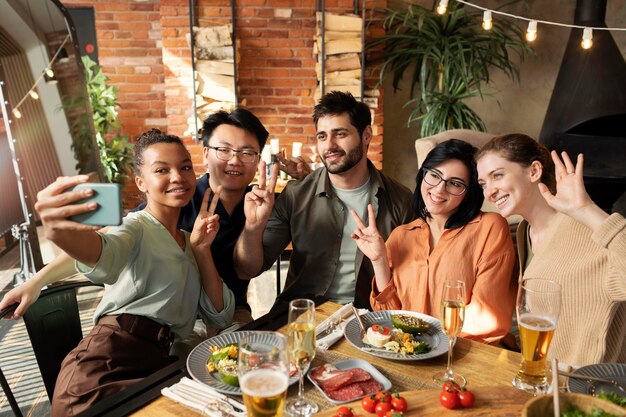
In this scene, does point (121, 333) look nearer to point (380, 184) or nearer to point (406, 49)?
point (380, 184)

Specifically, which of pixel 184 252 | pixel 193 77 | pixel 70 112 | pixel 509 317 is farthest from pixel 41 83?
pixel 509 317

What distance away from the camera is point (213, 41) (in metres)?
4.26

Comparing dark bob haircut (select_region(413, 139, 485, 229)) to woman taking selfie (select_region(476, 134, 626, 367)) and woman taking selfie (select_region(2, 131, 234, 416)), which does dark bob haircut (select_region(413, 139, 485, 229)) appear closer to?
woman taking selfie (select_region(476, 134, 626, 367))

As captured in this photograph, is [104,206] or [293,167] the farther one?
[293,167]

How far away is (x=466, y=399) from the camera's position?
103 cm

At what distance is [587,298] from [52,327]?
1578 millimetres

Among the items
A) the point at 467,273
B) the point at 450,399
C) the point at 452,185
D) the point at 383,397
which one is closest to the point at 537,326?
the point at 450,399

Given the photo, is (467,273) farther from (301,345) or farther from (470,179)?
(301,345)

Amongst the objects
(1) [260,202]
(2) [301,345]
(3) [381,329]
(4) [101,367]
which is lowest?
(4) [101,367]

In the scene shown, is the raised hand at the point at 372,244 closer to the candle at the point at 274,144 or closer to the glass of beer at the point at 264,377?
the glass of beer at the point at 264,377

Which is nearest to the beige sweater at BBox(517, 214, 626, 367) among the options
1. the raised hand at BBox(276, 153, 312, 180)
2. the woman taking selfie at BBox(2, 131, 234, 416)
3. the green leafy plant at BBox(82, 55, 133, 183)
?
the woman taking selfie at BBox(2, 131, 234, 416)

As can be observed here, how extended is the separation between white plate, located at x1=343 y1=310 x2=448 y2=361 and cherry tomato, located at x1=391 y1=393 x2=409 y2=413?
0.79ft

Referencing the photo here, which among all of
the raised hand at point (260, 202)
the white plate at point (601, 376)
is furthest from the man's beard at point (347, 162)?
the white plate at point (601, 376)

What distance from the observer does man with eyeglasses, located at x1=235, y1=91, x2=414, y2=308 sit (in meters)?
2.16
